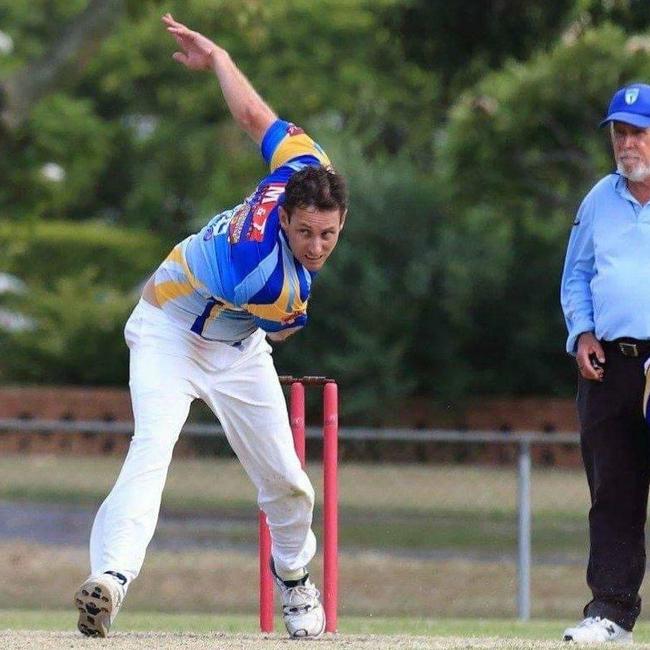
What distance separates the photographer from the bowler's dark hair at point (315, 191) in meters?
6.23

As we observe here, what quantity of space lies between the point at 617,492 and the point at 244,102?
2.18 meters

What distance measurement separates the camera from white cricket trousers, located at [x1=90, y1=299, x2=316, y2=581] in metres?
6.46

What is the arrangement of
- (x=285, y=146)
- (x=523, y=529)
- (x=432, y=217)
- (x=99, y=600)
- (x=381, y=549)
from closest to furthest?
(x=99, y=600), (x=285, y=146), (x=523, y=529), (x=381, y=549), (x=432, y=217)

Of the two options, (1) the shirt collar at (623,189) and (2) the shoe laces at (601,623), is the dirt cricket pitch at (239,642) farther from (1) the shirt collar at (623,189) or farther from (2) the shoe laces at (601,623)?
(1) the shirt collar at (623,189)

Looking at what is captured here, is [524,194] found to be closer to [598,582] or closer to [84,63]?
[84,63]

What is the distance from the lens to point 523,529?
431 inches

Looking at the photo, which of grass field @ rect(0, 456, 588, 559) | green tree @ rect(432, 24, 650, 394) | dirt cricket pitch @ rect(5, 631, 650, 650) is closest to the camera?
dirt cricket pitch @ rect(5, 631, 650, 650)

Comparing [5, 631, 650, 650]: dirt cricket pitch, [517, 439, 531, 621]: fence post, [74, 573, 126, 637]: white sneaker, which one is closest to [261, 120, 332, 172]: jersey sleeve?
[74, 573, 126, 637]: white sneaker

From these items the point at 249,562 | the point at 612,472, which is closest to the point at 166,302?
the point at 612,472

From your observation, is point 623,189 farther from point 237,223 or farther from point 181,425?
point 181,425

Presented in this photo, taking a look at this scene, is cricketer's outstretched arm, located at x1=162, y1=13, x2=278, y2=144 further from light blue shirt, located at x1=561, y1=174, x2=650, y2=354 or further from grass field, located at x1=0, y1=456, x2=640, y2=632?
grass field, located at x1=0, y1=456, x2=640, y2=632

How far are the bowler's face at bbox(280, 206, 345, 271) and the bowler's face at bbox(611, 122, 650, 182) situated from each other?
4.10 feet

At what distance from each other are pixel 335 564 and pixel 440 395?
1451cm

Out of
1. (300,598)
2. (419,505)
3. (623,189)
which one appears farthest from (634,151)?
(419,505)
